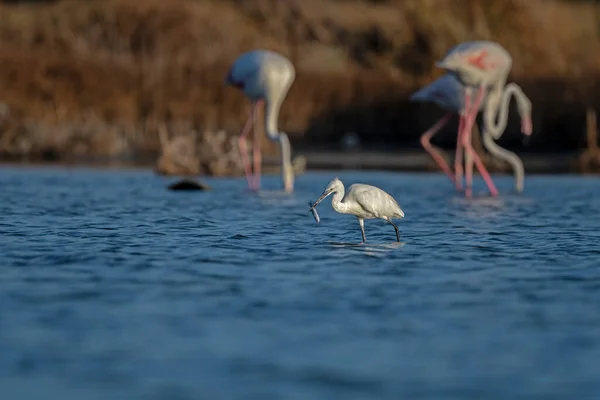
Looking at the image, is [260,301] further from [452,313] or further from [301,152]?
[301,152]

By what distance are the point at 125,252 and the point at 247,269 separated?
1517 millimetres

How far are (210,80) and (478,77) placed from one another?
1940 centimetres

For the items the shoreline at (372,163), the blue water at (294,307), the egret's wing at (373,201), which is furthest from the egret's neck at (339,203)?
the shoreline at (372,163)

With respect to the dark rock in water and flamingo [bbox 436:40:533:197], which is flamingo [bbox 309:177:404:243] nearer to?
flamingo [bbox 436:40:533:197]

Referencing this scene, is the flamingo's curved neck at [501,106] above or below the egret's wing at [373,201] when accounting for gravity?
above

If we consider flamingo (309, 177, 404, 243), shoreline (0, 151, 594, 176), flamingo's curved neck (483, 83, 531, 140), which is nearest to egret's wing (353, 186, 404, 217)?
flamingo (309, 177, 404, 243)

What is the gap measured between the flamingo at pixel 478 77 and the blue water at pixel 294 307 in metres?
4.97

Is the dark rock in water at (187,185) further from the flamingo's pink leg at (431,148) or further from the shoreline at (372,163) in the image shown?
the shoreline at (372,163)

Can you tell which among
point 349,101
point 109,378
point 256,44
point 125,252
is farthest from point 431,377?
point 256,44

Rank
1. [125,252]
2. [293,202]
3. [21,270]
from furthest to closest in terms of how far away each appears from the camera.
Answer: [293,202]
[125,252]
[21,270]

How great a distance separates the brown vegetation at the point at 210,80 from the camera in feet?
111

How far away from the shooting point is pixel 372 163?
29.0 meters

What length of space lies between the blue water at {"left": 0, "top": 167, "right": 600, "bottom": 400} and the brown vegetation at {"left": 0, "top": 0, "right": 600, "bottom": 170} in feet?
62.9

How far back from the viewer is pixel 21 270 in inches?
378
